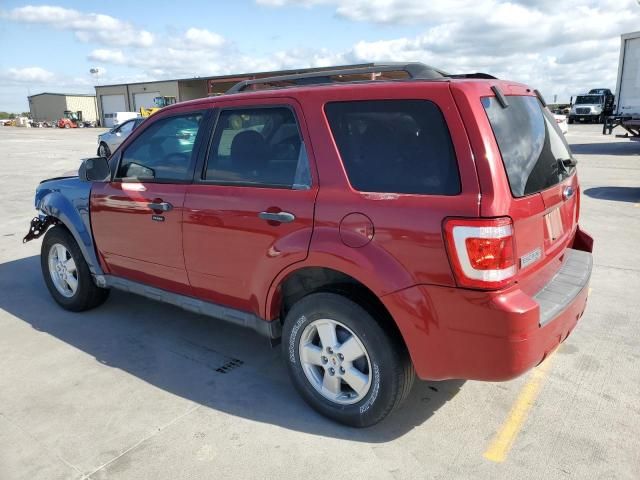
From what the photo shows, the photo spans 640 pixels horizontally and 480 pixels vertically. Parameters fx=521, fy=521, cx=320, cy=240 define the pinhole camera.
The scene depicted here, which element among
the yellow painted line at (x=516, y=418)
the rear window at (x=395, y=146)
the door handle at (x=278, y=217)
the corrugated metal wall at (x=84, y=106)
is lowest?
the yellow painted line at (x=516, y=418)

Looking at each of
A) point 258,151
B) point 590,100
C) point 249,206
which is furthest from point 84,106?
point 249,206

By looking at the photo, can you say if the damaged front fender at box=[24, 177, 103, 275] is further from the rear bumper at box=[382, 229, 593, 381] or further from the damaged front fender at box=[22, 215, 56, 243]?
the rear bumper at box=[382, 229, 593, 381]

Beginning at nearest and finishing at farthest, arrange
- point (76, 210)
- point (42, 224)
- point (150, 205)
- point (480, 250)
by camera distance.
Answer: point (480, 250), point (150, 205), point (76, 210), point (42, 224)

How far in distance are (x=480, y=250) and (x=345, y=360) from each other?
101cm

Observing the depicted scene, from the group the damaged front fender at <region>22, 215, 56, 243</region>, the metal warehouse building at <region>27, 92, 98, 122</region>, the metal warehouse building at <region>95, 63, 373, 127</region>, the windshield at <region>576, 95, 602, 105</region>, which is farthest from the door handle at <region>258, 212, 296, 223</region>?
the metal warehouse building at <region>27, 92, 98, 122</region>

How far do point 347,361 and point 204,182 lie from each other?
4.89 ft

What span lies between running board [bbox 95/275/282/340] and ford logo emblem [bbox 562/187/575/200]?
189 cm

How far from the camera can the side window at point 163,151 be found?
3613 millimetres

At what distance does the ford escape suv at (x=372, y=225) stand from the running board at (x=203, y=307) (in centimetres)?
2

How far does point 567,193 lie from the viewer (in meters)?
3.15

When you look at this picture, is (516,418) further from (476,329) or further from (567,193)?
(567,193)

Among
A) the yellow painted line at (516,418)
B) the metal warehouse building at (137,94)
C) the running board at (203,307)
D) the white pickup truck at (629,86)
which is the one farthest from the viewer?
the metal warehouse building at (137,94)

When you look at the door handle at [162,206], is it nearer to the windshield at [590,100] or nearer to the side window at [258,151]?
the side window at [258,151]

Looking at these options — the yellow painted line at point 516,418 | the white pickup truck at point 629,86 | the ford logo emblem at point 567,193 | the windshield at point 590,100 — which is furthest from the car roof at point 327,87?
the windshield at point 590,100
